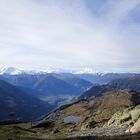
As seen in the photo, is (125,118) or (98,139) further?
(125,118)

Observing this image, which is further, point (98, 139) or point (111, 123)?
point (111, 123)

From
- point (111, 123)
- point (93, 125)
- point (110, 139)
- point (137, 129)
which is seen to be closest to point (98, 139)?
point (110, 139)

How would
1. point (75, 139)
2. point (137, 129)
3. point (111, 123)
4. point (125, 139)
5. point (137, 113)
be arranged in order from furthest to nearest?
1. point (111, 123)
2. point (137, 113)
3. point (137, 129)
4. point (75, 139)
5. point (125, 139)

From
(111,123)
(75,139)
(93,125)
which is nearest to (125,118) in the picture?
(111,123)

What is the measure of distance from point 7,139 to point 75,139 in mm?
25148

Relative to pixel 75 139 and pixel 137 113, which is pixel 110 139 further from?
pixel 137 113

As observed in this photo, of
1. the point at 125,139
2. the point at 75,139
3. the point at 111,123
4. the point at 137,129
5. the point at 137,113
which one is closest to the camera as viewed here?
the point at 125,139

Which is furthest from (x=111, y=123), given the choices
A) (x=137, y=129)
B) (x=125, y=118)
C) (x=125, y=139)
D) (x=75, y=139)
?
(x=125, y=139)

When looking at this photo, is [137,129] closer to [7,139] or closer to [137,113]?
[137,113]

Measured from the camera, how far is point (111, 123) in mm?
181625

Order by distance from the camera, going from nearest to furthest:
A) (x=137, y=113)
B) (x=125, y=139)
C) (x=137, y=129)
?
(x=125, y=139), (x=137, y=129), (x=137, y=113)


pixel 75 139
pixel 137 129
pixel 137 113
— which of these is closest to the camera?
pixel 75 139

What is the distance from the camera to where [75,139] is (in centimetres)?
12406

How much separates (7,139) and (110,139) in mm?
39067
